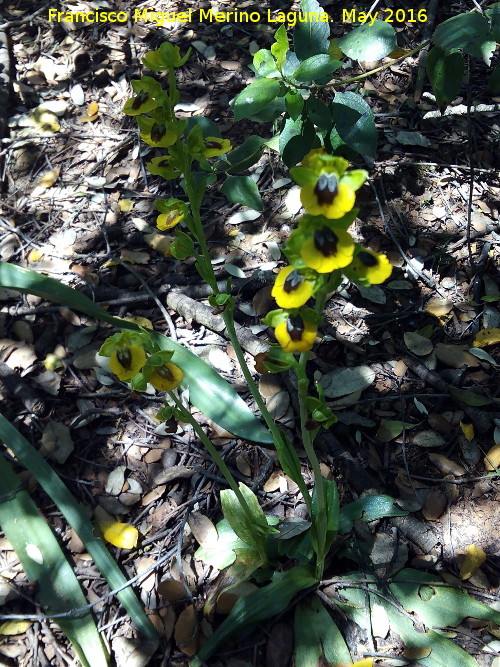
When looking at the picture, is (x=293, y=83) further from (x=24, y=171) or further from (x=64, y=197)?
(x=24, y=171)


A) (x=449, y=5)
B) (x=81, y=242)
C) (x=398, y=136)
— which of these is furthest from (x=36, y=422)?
(x=449, y=5)

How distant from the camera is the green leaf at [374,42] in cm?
172

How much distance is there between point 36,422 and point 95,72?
210cm

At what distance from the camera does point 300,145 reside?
184 centimetres

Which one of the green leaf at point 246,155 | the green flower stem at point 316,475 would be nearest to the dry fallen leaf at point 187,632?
the green flower stem at point 316,475

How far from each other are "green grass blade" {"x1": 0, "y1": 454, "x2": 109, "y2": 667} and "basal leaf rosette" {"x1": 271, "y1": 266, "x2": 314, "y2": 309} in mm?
1244

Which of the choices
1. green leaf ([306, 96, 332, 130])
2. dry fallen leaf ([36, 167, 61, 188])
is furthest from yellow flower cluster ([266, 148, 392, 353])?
dry fallen leaf ([36, 167, 61, 188])

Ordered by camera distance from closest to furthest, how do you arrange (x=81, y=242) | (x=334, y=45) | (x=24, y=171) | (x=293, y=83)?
1. (x=293, y=83)
2. (x=334, y=45)
3. (x=81, y=242)
4. (x=24, y=171)

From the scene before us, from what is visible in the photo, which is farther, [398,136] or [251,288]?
[398,136]

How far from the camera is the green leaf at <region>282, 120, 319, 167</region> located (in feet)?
5.99

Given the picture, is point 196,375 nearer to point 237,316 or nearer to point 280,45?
point 237,316

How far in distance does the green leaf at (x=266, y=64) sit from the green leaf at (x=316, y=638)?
1.49m

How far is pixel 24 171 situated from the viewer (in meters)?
3.09

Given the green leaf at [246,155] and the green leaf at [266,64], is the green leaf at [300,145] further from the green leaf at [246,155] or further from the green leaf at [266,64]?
the green leaf at [266,64]
